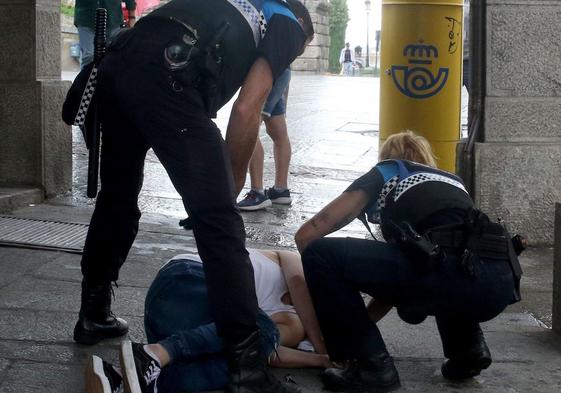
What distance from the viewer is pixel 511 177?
6.62m

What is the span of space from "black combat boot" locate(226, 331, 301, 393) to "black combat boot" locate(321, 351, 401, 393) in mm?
329

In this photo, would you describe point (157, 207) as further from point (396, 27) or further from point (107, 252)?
point (107, 252)

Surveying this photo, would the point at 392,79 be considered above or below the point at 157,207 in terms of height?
above

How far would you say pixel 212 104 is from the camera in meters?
3.69

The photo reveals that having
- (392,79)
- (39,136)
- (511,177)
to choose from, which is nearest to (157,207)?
(39,136)

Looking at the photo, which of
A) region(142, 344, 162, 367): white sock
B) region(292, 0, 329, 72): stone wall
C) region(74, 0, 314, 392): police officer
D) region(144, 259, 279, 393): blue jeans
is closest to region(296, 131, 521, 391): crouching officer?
region(144, 259, 279, 393): blue jeans

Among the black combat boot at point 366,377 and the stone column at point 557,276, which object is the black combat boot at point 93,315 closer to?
the black combat boot at point 366,377

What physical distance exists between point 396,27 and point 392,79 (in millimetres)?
366

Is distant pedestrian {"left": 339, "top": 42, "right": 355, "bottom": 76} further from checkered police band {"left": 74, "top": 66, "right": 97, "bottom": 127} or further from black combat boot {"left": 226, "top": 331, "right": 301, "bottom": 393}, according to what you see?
black combat boot {"left": 226, "top": 331, "right": 301, "bottom": 393}

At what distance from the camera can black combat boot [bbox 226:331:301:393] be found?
3543mm

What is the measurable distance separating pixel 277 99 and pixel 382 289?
12.9 ft

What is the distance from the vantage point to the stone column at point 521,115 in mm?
6602

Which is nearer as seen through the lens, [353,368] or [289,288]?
[353,368]

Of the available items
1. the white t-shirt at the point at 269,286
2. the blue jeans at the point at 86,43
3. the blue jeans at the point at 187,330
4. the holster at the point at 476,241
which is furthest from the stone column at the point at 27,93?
the holster at the point at 476,241
